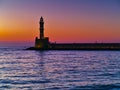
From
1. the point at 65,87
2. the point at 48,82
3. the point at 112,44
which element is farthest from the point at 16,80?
the point at 112,44

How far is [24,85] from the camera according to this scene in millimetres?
25906

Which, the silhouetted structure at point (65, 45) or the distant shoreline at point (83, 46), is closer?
the silhouetted structure at point (65, 45)

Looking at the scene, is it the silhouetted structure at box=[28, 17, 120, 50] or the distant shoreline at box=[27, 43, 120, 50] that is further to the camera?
the distant shoreline at box=[27, 43, 120, 50]

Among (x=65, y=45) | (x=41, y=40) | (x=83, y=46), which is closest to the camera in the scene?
(x=41, y=40)

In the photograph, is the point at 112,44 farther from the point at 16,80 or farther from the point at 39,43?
the point at 16,80

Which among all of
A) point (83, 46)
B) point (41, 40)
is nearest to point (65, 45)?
point (83, 46)

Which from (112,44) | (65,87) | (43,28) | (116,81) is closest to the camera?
(65,87)

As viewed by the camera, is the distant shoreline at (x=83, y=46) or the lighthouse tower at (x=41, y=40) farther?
the distant shoreline at (x=83, y=46)

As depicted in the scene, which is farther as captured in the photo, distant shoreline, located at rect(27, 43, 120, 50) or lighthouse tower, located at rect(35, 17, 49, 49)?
distant shoreline, located at rect(27, 43, 120, 50)

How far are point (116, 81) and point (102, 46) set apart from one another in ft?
351

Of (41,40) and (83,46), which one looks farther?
(83,46)

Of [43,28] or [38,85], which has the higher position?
[43,28]

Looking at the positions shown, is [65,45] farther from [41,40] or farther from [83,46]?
[41,40]

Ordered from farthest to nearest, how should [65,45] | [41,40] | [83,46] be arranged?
[65,45], [83,46], [41,40]
